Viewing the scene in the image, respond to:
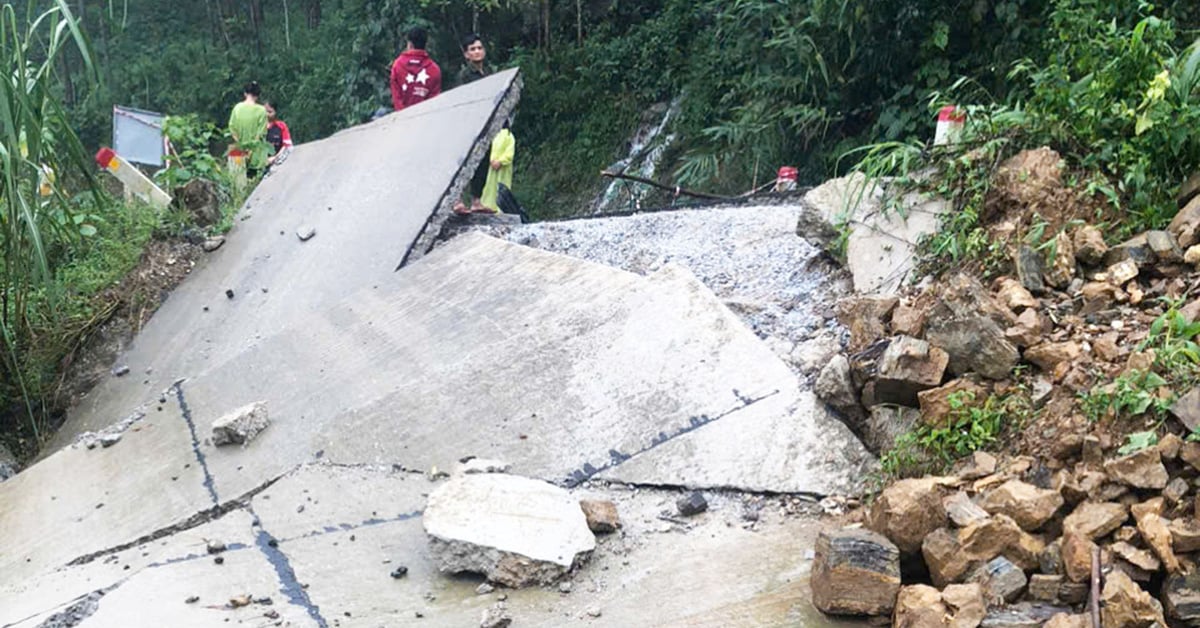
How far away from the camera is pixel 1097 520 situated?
6.28 ft

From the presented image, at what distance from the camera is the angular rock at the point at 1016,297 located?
8.23 ft

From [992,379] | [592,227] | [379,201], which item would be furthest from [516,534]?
[379,201]

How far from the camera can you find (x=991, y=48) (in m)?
5.91

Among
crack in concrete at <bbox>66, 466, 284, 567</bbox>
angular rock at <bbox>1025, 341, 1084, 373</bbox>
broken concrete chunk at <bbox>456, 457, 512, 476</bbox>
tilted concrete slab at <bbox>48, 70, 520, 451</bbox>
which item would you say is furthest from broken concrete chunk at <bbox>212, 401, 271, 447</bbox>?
angular rock at <bbox>1025, 341, 1084, 373</bbox>

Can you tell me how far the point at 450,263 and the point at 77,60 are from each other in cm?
1718

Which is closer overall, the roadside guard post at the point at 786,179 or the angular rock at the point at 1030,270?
the angular rock at the point at 1030,270

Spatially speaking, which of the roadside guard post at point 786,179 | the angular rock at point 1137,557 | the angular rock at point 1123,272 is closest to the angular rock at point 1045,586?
the angular rock at point 1137,557

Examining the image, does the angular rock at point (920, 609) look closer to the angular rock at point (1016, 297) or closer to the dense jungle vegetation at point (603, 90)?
the angular rock at point (1016, 297)

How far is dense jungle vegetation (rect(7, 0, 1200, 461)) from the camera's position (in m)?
2.98

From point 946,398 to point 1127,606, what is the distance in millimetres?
727

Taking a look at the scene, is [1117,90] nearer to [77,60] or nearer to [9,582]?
[9,582]

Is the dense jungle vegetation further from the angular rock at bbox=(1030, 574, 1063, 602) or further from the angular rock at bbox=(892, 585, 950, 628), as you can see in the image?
the angular rock at bbox=(892, 585, 950, 628)

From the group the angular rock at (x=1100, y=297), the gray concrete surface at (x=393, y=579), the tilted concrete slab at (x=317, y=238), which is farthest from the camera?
the tilted concrete slab at (x=317, y=238)

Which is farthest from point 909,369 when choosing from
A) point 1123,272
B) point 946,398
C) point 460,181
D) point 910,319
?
point 460,181
